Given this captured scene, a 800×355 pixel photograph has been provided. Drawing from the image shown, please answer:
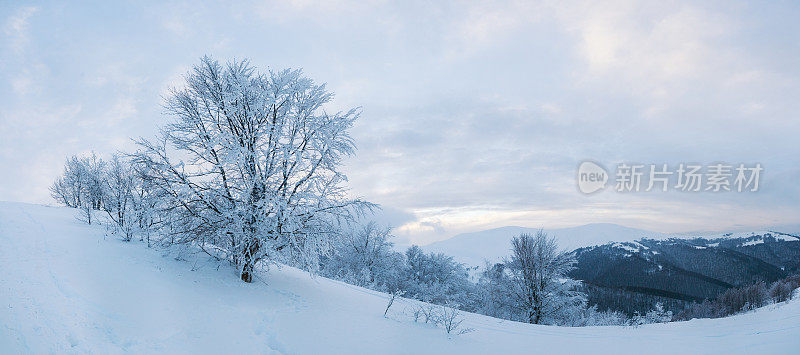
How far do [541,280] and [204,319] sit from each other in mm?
20487

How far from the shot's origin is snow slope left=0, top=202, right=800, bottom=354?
5.16m

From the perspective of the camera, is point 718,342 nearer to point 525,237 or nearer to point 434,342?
point 434,342

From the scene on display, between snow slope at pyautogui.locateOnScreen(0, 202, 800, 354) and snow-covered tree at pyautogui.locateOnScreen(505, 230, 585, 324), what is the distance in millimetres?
11638

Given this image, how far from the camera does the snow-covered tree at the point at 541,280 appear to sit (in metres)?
21.2

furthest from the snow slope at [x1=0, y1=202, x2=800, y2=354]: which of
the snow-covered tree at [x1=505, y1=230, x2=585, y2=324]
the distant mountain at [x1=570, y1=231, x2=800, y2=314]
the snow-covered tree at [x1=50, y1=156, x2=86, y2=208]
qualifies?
the distant mountain at [x1=570, y1=231, x2=800, y2=314]

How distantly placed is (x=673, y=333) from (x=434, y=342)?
7.09 metres

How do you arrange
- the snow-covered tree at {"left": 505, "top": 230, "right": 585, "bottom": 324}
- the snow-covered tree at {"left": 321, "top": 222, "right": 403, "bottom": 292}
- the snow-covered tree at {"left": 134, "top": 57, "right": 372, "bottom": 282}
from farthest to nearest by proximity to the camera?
the snow-covered tree at {"left": 321, "top": 222, "right": 403, "bottom": 292}
the snow-covered tree at {"left": 505, "top": 230, "right": 585, "bottom": 324}
the snow-covered tree at {"left": 134, "top": 57, "right": 372, "bottom": 282}

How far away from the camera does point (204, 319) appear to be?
257 inches

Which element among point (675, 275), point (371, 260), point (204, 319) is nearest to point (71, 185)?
point (371, 260)

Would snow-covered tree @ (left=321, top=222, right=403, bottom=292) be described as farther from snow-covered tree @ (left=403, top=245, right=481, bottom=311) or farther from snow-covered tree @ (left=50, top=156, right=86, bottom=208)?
snow-covered tree @ (left=50, top=156, right=86, bottom=208)

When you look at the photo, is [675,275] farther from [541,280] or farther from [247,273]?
[247,273]

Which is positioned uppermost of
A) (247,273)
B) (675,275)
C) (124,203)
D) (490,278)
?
(124,203)

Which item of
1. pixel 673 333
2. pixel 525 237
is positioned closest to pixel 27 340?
pixel 673 333

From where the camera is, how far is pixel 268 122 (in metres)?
9.78
